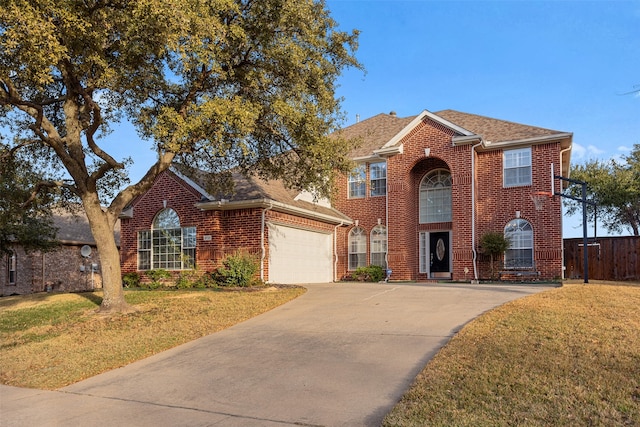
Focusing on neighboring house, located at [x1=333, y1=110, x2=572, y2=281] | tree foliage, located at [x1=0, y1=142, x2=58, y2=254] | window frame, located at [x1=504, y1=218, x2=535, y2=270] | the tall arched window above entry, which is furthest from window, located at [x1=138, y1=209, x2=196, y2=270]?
window frame, located at [x1=504, y1=218, x2=535, y2=270]

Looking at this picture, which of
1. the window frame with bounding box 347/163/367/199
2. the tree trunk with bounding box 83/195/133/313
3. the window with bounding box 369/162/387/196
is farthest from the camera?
the window frame with bounding box 347/163/367/199

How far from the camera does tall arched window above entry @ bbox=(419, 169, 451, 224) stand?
70.6 feet

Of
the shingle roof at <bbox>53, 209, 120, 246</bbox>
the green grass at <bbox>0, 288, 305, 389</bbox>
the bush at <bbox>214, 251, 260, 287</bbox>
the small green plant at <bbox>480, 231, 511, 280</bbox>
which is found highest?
the shingle roof at <bbox>53, 209, 120, 246</bbox>

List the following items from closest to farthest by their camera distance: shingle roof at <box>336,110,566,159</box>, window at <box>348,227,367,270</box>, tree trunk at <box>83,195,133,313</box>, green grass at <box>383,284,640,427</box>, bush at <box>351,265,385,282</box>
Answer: green grass at <box>383,284,640,427</box> → tree trunk at <box>83,195,133,313</box> → shingle roof at <box>336,110,566,159</box> → bush at <box>351,265,385,282</box> → window at <box>348,227,367,270</box>

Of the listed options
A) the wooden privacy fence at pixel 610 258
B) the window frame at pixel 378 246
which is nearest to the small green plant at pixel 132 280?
the window frame at pixel 378 246

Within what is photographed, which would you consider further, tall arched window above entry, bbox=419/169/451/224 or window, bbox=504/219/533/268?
tall arched window above entry, bbox=419/169/451/224

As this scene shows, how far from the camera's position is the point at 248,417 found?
573 cm

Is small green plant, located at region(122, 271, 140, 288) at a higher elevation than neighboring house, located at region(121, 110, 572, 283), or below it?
below

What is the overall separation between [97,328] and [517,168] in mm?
15831

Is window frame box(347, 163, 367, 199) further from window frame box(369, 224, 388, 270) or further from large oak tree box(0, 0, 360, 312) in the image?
large oak tree box(0, 0, 360, 312)

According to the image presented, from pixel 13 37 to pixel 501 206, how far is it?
16.8 metres

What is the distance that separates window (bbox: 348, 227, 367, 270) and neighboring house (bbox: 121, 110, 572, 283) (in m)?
0.05

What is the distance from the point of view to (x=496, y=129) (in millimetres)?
20984

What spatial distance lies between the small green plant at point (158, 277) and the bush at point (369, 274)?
7.69m
